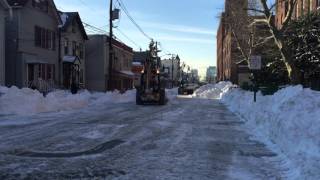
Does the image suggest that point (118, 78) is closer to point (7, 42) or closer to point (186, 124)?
point (7, 42)

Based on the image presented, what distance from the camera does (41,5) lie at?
4672 centimetres

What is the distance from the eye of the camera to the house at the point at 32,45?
4253cm

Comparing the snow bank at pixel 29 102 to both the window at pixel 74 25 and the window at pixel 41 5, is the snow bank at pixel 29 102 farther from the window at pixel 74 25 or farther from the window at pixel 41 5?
the window at pixel 74 25

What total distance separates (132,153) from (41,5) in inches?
1432

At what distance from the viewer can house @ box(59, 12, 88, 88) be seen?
5172cm

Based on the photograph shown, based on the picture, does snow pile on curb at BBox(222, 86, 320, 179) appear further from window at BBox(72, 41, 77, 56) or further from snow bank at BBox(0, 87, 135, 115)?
window at BBox(72, 41, 77, 56)

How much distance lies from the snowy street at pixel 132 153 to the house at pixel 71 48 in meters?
32.5

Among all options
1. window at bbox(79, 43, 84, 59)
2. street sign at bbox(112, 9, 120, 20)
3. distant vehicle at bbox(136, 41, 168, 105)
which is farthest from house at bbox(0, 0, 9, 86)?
window at bbox(79, 43, 84, 59)

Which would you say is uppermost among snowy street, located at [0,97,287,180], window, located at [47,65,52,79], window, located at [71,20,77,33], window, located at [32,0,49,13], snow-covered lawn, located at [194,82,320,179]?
window, located at [32,0,49,13]

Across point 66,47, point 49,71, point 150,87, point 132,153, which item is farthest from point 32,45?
point 132,153

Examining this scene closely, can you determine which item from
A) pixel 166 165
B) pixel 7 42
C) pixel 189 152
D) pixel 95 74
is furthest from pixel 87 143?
pixel 95 74

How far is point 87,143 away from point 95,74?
51866 millimetres

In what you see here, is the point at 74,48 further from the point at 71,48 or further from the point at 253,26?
the point at 253,26

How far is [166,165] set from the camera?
11016 millimetres
